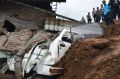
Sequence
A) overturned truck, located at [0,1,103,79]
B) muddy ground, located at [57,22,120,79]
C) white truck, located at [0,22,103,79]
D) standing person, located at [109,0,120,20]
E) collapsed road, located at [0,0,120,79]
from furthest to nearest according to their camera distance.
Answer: standing person, located at [109,0,120,20], overturned truck, located at [0,1,103,79], white truck, located at [0,22,103,79], collapsed road, located at [0,0,120,79], muddy ground, located at [57,22,120,79]

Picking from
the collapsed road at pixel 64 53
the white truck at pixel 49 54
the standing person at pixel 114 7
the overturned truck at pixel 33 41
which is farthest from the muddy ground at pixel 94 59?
the standing person at pixel 114 7

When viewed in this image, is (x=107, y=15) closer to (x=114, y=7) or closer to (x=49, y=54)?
(x=114, y=7)

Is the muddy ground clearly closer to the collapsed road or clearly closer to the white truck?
the collapsed road

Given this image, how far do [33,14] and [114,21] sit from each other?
8.11m

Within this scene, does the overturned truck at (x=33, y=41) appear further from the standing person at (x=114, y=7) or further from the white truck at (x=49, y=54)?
the standing person at (x=114, y=7)

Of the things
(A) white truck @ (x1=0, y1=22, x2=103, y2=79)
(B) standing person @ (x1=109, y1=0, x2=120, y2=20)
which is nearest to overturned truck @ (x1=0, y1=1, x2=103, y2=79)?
(A) white truck @ (x1=0, y1=22, x2=103, y2=79)

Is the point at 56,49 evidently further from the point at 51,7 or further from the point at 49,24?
the point at 51,7

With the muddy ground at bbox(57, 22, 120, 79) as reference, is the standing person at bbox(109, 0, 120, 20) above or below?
above

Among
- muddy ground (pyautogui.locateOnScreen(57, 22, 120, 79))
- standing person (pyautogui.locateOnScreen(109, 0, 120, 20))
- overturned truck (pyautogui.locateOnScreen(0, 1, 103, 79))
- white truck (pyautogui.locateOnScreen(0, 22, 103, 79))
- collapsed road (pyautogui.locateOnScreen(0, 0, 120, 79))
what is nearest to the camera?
muddy ground (pyautogui.locateOnScreen(57, 22, 120, 79))

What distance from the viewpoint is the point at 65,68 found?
48.4ft

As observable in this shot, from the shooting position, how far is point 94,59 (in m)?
13.8

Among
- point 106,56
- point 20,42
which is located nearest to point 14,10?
point 20,42

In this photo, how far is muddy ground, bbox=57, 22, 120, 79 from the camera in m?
12.2

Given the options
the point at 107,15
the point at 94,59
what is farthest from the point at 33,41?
the point at 94,59
